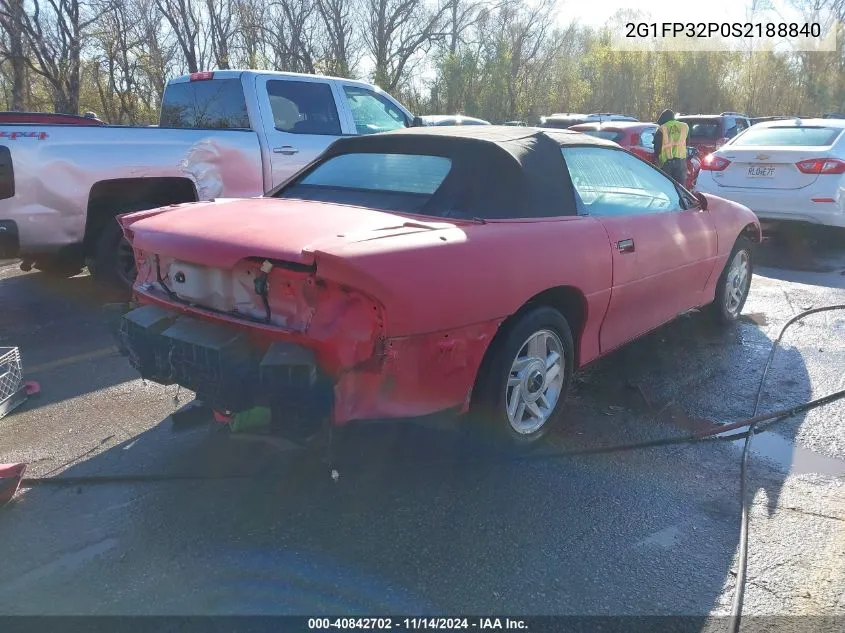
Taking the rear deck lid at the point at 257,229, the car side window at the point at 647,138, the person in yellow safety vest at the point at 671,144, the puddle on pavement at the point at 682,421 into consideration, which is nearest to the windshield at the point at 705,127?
the car side window at the point at 647,138

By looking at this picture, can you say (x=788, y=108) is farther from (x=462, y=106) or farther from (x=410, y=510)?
(x=410, y=510)

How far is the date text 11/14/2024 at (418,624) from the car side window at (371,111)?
20.0 ft

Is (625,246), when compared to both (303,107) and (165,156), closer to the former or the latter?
(165,156)

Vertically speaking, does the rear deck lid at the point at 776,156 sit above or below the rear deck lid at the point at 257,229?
above

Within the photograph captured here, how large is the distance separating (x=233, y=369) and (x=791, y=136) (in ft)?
29.3

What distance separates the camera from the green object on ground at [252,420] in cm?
302

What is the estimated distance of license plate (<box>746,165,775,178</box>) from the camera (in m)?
8.64

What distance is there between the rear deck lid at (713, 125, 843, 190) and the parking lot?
508 cm

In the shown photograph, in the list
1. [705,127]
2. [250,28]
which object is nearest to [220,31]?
[250,28]

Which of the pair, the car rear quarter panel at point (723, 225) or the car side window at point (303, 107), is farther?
the car side window at point (303, 107)

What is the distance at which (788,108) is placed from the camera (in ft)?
118

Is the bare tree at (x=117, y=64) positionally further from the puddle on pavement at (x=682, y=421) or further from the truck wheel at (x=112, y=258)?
the puddle on pavement at (x=682, y=421)

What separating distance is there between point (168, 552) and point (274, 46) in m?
31.1

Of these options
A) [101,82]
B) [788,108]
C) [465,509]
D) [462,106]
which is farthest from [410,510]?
[788,108]
